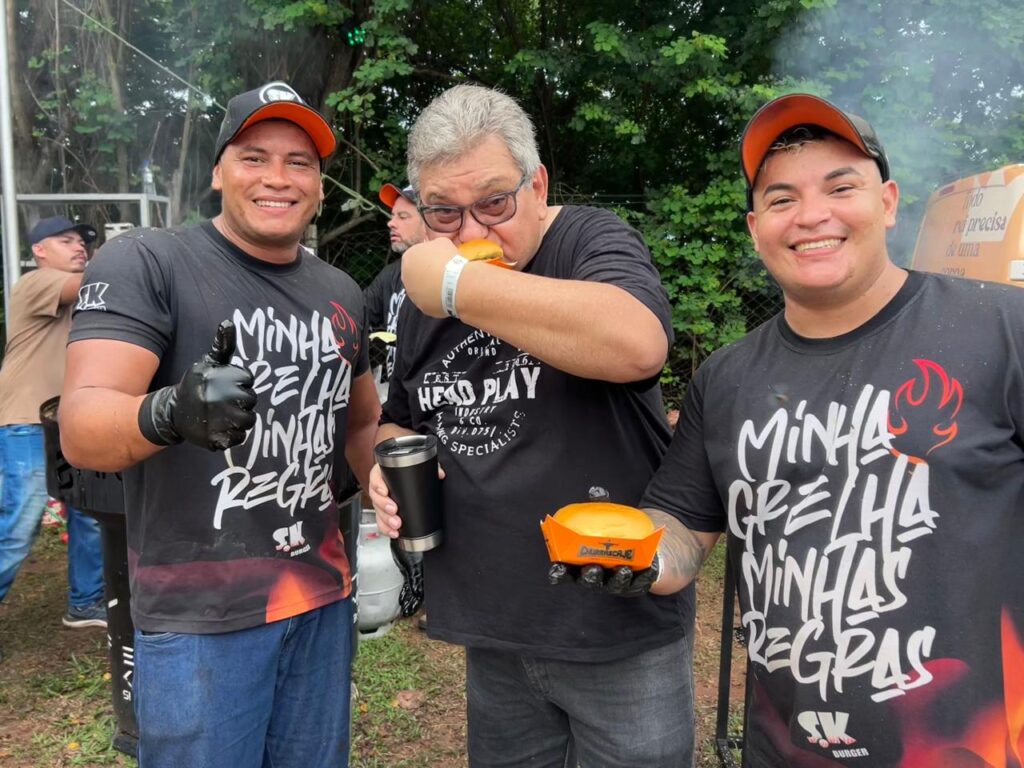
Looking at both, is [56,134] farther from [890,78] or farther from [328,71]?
[890,78]

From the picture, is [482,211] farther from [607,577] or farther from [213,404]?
[607,577]

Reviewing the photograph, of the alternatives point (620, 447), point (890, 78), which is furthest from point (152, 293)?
point (890, 78)

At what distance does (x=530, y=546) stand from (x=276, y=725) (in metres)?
1.14

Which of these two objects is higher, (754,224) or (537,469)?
(754,224)

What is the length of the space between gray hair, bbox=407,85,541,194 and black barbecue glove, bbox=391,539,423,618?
1.11 m

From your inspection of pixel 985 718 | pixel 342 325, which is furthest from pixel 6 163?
pixel 985 718

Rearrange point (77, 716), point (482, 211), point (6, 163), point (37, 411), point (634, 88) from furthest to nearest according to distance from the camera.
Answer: point (634, 88)
point (6, 163)
point (37, 411)
point (77, 716)
point (482, 211)

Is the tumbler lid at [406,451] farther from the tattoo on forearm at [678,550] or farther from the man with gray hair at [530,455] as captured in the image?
the tattoo on forearm at [678,550]

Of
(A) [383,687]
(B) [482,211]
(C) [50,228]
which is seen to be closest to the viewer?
(B) [482,211]

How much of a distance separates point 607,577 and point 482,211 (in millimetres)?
903

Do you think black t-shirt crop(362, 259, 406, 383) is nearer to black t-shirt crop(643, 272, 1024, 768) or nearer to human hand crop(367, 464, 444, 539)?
human hand crop(367, 464, 444, 539)

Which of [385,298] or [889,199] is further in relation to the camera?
[385,298]

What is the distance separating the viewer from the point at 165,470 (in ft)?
6.61

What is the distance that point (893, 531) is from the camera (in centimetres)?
144
